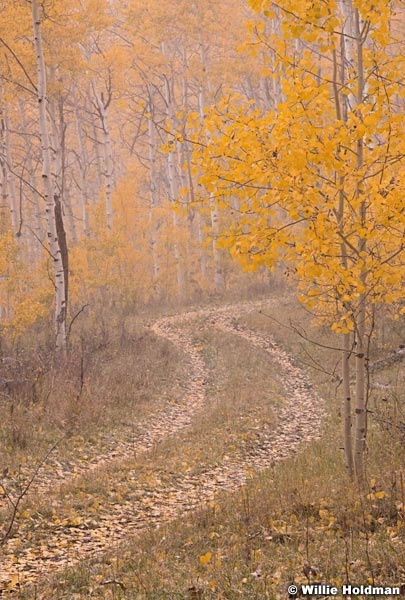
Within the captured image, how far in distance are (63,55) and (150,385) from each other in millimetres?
12681

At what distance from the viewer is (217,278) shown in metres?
27.7

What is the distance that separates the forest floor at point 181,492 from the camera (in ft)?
17.5

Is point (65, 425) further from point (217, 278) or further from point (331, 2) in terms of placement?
point (217, 278)

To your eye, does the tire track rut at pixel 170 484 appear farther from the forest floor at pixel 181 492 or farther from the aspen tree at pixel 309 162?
the aspen tree at pixel 309 162

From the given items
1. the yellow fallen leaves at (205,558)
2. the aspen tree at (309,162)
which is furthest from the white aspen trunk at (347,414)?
the yellow fallen leaves at (205,558)

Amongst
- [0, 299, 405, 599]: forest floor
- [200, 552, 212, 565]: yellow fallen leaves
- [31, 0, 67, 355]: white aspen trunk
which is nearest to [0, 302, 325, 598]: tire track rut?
[0, 299, 405, 599]: forest floor

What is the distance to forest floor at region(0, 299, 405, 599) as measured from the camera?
17.5 ft

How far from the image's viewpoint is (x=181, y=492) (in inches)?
341

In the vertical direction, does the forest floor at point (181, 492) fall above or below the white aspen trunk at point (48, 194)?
below
